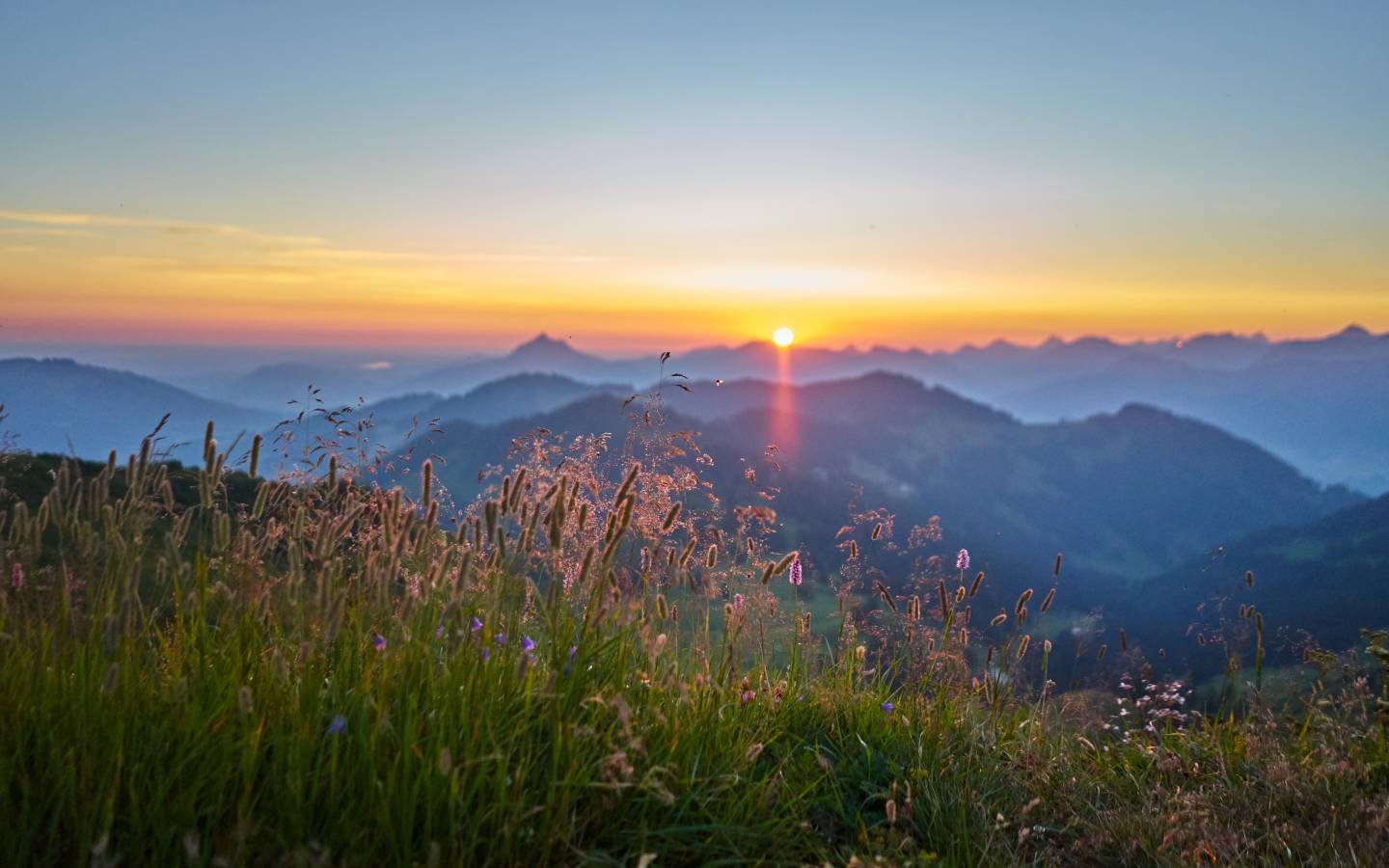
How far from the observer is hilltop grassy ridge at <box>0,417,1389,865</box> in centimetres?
269

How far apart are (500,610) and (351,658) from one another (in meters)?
0.75

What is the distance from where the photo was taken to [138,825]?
8.29 ft

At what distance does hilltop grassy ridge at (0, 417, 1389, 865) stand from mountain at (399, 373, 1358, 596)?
99527 millimetres

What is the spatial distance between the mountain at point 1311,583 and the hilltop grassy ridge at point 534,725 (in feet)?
107

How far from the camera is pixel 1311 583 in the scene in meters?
70.7

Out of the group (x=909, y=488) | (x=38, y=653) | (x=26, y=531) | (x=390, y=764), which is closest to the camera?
(x=390, y=764)

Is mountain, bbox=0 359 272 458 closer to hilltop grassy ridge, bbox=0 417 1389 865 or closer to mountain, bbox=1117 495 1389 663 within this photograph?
hilltop grassy ridge, bbox=0 417 1389 865

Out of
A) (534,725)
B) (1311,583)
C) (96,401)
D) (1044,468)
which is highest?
(534,725)

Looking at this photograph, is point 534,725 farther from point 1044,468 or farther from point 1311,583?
point 1044,468

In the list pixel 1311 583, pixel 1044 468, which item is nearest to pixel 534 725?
pixel 1311 583

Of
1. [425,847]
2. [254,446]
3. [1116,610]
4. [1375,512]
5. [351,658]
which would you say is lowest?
[1116,610]

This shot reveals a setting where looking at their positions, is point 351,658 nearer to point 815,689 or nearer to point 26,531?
point 26,531

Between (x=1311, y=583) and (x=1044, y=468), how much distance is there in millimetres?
105184

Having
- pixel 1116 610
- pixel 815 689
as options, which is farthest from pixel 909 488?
pixel 815 689
